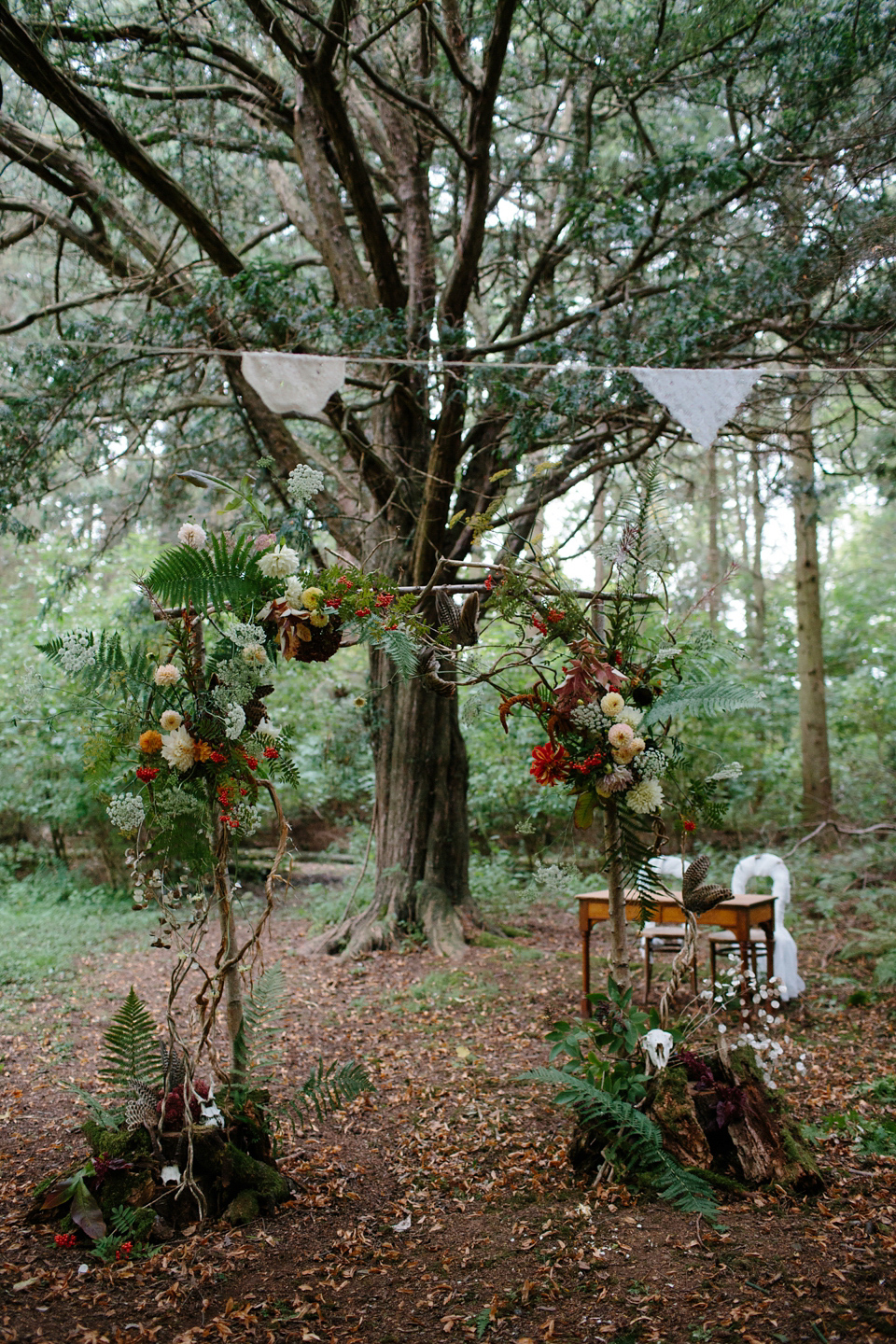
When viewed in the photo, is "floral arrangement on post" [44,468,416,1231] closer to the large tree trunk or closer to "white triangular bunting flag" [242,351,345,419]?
"white triangular bunting flag" [242,351,345,419]

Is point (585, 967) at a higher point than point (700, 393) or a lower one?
lower

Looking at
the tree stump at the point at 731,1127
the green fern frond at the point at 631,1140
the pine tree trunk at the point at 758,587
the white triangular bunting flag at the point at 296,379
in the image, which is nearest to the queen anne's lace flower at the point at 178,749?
the green fern frond at the point at 631,1140

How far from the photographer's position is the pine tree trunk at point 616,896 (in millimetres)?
3168

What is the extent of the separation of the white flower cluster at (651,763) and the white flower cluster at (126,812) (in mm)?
1647

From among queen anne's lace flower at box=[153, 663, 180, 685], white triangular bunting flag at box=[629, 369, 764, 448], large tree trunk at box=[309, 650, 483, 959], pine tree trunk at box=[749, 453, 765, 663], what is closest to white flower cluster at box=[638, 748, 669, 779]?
queen anne's lace flower at box=[153, 663, 180, 685]

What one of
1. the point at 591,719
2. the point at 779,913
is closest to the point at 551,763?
the point at 591,719

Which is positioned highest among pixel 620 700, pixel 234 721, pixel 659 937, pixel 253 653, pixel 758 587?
pixel 758 587

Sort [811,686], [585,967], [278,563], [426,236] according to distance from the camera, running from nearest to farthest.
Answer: [278,563]
[585,967]
[426,236]
[811,686]

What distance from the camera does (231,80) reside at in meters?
6.89

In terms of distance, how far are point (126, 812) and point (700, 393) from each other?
10.5 feet

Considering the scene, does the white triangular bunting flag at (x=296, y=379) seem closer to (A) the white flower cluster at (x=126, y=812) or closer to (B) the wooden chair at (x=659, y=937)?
(A) the white flower cluster at (x=126, y=812)

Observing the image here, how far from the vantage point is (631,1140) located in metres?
3.10

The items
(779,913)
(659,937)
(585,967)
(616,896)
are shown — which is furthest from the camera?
(779,913)

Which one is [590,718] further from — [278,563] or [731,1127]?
[731,1127]
